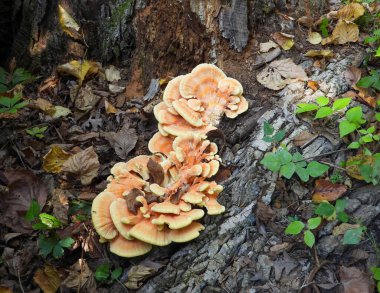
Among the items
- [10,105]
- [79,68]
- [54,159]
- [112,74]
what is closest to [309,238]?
[54,159]

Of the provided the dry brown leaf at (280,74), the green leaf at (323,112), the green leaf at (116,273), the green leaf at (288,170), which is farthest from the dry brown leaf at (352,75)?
the green leaf at (116,273)

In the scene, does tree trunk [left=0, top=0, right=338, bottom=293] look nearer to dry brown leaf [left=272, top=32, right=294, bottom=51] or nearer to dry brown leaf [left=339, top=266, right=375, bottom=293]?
dry brown leaf [left=272, top=32, right=294, bottom=51]

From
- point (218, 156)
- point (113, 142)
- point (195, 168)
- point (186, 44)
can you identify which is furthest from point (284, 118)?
point (113, 142)

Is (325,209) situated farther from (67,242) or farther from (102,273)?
(67,242)

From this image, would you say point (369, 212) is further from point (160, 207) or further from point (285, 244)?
point (160, 207)

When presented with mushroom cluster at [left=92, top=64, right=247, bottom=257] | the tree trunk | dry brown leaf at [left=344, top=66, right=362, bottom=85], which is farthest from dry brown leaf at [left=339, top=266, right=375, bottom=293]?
dry brown leaf at [left=344, top=66, right=362, bottom=85]

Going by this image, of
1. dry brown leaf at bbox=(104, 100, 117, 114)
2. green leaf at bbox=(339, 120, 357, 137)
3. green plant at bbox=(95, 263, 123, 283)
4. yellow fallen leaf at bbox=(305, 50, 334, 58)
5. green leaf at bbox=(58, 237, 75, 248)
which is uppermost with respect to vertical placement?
yellow fallen leaf at bbox=(305, 50, 334, 58)

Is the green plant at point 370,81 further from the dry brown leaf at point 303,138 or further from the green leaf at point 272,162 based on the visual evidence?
the green leaf at point 272,162
